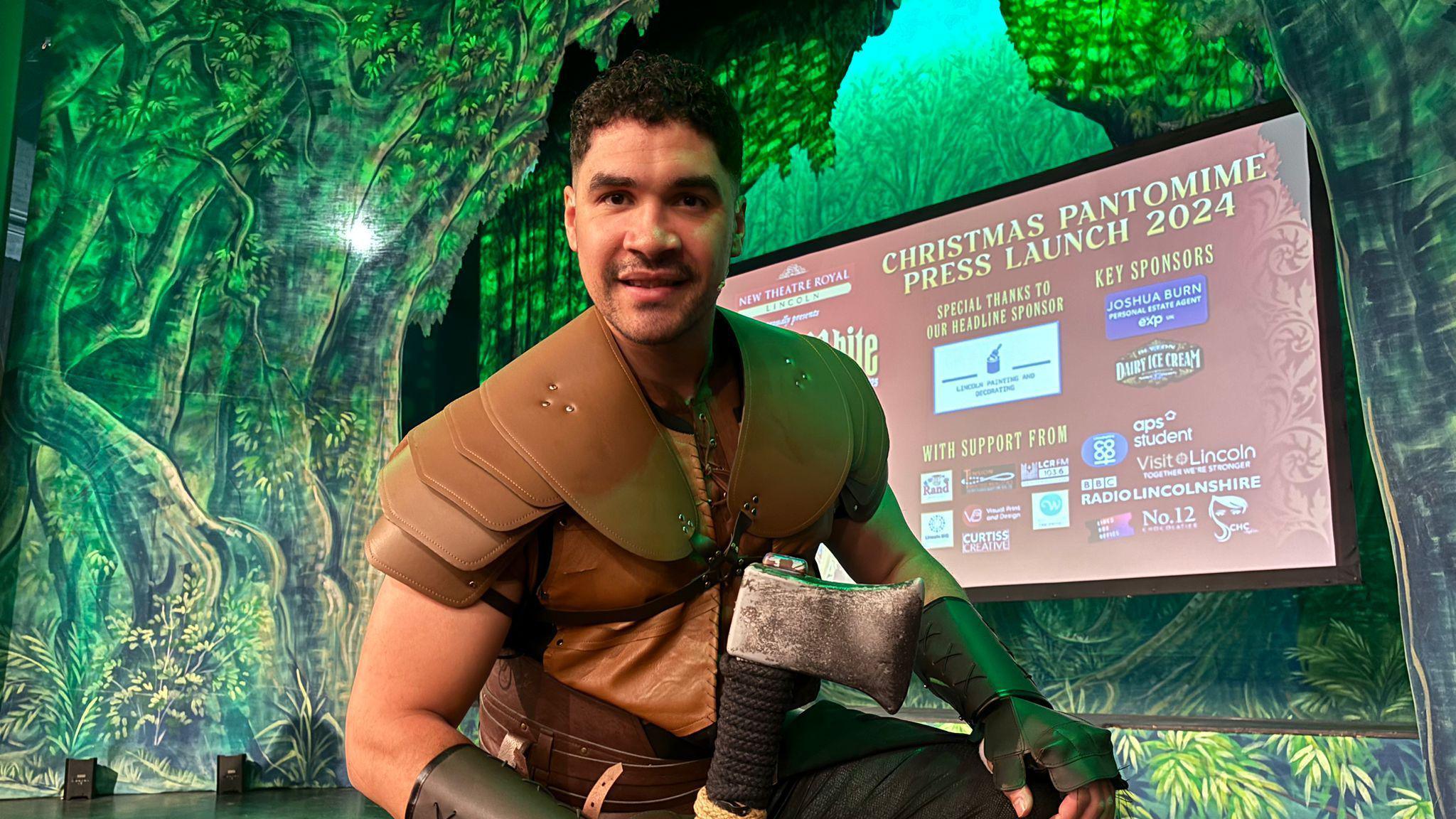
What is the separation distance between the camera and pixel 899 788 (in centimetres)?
140

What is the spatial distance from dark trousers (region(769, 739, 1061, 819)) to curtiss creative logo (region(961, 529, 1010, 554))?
2324 mm

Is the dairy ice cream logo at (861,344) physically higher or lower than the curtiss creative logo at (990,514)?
higher

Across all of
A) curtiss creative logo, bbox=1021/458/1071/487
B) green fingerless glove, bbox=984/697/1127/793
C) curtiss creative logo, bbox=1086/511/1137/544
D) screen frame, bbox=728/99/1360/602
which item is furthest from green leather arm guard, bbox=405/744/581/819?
curtiss creative logo, bbox=1021/458/1071/487

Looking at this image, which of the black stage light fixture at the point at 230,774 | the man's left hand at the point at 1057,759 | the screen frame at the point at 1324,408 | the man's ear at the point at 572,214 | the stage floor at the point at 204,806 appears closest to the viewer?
the man's left hand at the point at 1057,759

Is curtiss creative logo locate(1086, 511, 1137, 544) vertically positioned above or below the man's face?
below

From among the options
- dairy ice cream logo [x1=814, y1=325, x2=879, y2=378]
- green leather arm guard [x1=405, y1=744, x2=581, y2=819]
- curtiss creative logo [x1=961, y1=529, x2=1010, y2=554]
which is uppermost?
dairy ice cream logo [x1=814, y1=325, x2=879, y2=378]

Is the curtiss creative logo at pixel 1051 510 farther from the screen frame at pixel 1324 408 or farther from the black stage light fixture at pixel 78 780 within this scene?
the black stage light fixture at pixel 78 780

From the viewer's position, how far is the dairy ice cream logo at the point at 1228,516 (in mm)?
3145

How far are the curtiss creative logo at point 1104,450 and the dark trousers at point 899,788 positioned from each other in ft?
7.17

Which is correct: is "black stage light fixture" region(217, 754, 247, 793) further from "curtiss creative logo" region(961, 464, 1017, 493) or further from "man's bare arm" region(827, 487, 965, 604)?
"man's bare arm" region(827, 487, 965, 604)

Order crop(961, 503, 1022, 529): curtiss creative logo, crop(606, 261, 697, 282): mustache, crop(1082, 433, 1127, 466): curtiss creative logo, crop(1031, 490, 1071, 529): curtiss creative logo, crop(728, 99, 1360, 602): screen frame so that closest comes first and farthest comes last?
crop(606, 261, 697, 282): mustache → crop(728, 99, 1360, 602): screen frame → crop(1082, 433, 1127, 466): curtiss creative logo → crop(1031, 490, 1071, 529): curtiss creative logo → crop(961, 503, 1022, 529): curtiss creative logo

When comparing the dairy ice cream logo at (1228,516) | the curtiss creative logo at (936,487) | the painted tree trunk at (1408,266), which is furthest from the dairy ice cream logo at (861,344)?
the painted tree trunk at (1408,266)

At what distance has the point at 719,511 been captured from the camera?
1.48m

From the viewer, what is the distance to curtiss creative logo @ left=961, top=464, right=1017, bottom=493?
3.69 meters
